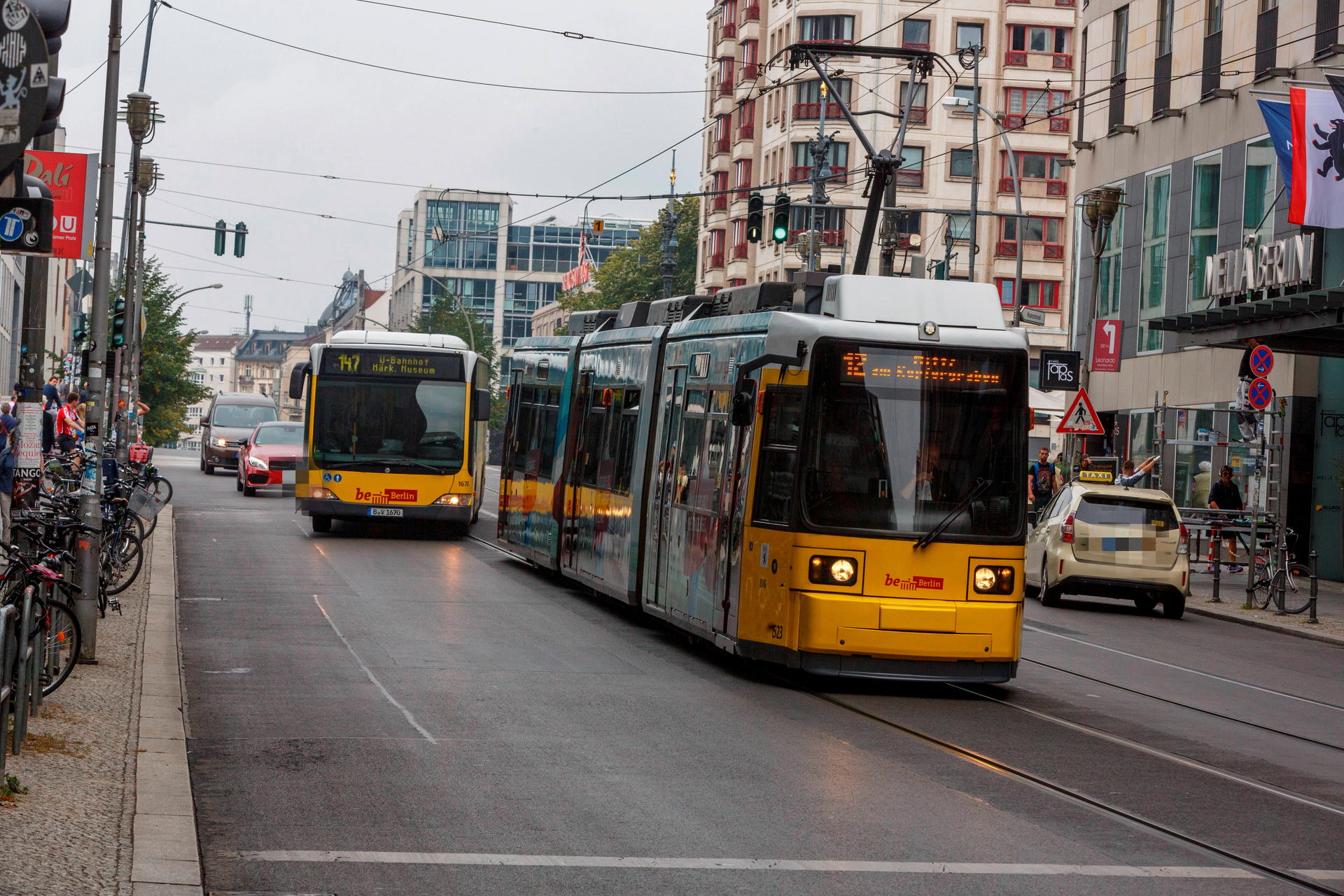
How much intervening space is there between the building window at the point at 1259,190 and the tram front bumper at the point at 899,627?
22577 millimetres

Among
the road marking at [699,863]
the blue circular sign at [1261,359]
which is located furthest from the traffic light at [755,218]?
the road marking at [699,863]

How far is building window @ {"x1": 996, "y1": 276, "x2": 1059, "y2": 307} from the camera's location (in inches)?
3078

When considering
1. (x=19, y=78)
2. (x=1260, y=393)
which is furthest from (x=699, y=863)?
(x=1260, y=393)

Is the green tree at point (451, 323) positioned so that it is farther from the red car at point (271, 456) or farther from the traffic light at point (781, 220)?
the traffic light at point (781, 220)

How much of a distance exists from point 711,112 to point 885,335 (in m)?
74.6

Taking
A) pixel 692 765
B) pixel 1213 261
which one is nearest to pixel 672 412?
pixel 692 765

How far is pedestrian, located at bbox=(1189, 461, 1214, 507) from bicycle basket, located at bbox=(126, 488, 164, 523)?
841 inches

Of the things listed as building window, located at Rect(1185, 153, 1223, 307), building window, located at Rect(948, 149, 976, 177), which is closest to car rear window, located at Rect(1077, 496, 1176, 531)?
building window, located at Rect(1185, 153, 1223, 307)

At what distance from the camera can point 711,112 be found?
86.3 meters

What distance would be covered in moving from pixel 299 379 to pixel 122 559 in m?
9.67

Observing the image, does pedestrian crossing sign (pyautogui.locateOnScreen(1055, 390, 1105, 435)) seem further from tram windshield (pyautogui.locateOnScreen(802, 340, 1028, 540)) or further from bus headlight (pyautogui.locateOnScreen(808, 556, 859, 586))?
bus headlight (pyautogui.locateOnScreen(808, 556, 859, 586))

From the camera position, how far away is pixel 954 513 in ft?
42.8

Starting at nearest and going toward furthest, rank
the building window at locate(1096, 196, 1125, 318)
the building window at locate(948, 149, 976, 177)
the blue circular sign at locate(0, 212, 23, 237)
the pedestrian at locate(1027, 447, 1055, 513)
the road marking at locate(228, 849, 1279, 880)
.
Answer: the road marking at locate(228, 849, 1279, 880), the blue circular sign at locate(0, 212, 23, 237), the pedestrian at locate(1027, 447, 1055, 513), the building window at locate(1096, 196, 1125, 318), the building window at locate(948, 149, 976, 177)

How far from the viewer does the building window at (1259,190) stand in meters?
34.0
